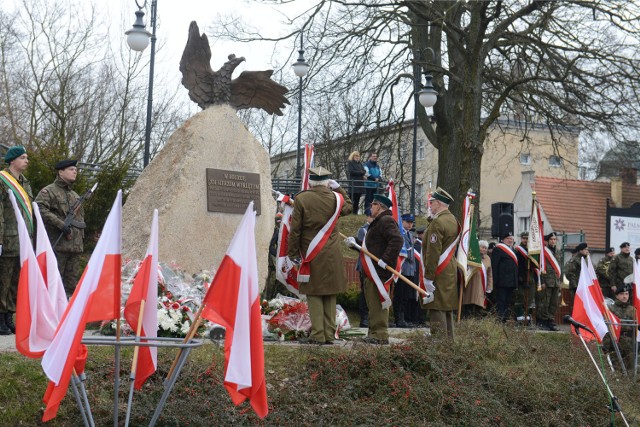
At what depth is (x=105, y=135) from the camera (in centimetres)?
3184

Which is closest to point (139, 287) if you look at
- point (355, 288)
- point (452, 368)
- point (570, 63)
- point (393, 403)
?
point (393, 403)

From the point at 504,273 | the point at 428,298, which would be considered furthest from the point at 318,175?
the point at 504,273

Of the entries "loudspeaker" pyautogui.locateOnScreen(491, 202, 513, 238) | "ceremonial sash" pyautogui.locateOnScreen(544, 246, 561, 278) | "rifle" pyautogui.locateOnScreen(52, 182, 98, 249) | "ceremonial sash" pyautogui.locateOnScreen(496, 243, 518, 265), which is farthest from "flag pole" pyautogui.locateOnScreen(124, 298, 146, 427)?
"loudspeaker" pyautogui.locateOnScreen(491, 202, 513, 238)

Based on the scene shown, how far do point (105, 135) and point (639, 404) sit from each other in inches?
994

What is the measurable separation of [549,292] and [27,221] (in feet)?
33.2

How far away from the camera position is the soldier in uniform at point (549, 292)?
1608 cm

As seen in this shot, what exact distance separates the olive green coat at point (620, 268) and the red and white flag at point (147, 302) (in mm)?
13140

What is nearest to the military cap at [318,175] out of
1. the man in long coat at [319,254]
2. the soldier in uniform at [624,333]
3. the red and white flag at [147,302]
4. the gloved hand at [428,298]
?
the man in long coat at [319,254]

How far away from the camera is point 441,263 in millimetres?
10695

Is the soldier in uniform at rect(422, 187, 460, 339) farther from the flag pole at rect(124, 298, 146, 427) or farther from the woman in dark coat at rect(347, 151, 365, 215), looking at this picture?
the woman in dark coat at rect(347, 151, 365, 215)

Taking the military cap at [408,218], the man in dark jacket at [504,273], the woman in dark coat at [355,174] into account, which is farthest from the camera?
the woman in dark coat at [355,174]

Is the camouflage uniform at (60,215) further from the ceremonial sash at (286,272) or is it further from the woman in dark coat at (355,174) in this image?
the woman in dark coat at (355,174)

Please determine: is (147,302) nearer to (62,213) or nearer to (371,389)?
(371,389)

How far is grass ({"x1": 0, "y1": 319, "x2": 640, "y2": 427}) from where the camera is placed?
6.98 meters
